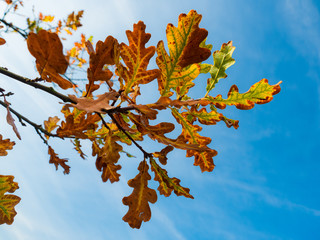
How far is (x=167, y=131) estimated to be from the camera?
1.05 m

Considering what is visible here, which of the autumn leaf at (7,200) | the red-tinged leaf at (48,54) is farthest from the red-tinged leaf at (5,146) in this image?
the red-tinged leaf at (48,54)

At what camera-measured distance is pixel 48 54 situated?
89 centimetres

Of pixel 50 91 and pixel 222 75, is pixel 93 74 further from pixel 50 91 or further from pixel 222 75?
pixel 222 75

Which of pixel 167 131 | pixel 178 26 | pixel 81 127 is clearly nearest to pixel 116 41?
pixel 178 26

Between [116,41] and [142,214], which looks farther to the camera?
[142,214]

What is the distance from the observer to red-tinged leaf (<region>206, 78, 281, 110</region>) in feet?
3.19

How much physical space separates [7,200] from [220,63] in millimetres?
1375

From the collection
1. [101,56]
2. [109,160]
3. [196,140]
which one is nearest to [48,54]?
[101,56]

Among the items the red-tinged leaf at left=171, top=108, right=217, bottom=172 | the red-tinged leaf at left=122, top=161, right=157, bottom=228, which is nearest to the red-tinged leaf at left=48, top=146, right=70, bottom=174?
the red-tinged leaf at left=122, top=161, right=157, bottom=228

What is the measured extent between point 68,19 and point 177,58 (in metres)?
4.96

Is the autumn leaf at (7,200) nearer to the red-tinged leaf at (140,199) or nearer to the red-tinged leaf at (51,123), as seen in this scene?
the red-tinged leaf at (51,123)

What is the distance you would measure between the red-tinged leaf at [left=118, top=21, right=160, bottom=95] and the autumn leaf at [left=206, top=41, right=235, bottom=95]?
251 mm

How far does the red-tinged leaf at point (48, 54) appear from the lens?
85 cm

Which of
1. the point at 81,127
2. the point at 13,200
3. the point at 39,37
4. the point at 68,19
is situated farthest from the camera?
the point at 68,19
